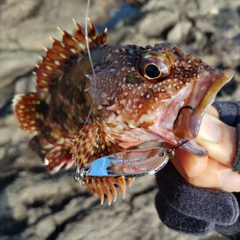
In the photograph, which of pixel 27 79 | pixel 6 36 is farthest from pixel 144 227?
pixel 6 36

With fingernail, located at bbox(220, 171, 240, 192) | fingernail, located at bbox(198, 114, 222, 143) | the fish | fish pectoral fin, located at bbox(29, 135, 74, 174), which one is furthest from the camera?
fish pectoral fin, located at bbox(29, 135, 74, 174)

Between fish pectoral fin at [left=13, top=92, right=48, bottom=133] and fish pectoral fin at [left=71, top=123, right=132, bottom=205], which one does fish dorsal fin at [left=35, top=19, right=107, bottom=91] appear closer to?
fish pectoral fin at [left=13, top=92, right=48, bottom=133]

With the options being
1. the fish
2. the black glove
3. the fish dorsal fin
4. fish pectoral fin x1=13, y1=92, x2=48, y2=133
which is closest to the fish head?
the fish

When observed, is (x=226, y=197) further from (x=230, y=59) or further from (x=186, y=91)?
(x=230, y=59)

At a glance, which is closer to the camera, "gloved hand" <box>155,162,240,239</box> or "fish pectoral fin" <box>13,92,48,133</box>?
"gloved hand" <box>155,162,240,239</box>

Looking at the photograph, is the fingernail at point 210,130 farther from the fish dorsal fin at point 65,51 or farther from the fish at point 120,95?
the fish dorsal fin at point 65,51

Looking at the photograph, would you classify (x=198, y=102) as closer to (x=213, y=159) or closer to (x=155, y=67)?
(x=155, y=67)

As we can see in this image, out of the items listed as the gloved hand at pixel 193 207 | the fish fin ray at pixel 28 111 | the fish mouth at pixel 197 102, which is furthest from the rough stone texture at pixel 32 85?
the fish mouth at pixel 197 102
